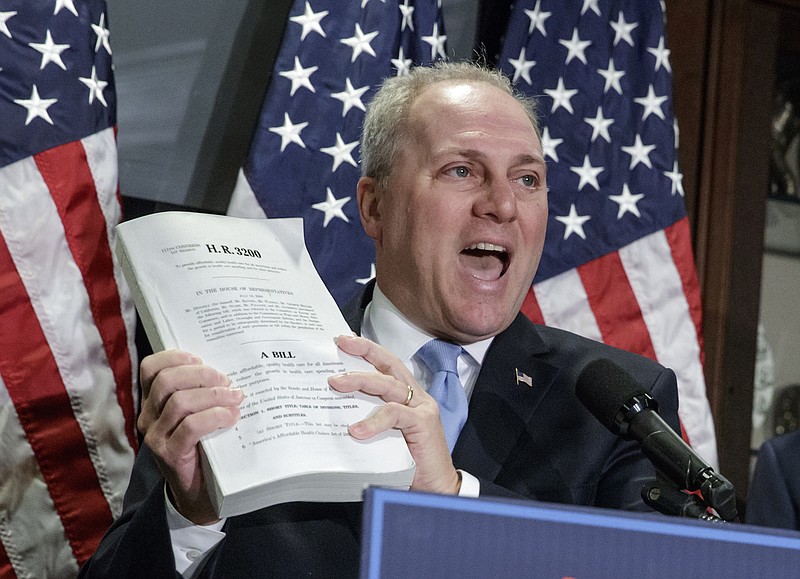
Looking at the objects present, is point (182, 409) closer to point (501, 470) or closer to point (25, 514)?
point (501, 470)

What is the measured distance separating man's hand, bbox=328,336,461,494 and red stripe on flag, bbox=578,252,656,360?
1621 millimetres

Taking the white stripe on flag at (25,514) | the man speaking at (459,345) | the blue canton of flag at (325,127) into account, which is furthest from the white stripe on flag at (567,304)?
the white stripe on flag at (25,514)

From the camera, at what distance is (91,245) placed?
7.90ft

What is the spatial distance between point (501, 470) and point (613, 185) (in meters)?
1.46

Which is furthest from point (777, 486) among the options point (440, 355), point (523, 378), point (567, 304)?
point (440, 355)

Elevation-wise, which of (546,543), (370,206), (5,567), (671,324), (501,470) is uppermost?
(546,543)

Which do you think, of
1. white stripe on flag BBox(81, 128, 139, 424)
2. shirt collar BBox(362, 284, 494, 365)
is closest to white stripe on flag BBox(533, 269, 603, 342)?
shirt collar BBox(362, 284, 494, 365)

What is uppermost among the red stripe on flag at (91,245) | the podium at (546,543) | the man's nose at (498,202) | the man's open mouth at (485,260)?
the podium at (546,543)

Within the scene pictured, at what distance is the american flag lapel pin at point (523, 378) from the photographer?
187cm

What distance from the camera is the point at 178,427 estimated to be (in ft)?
4.02

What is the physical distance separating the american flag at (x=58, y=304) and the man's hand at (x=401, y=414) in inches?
48.3

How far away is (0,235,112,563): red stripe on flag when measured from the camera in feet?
7.53

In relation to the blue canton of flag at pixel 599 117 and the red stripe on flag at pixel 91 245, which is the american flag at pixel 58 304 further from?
the blue canton of flag at pixel 599 117

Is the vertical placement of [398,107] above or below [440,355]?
above
